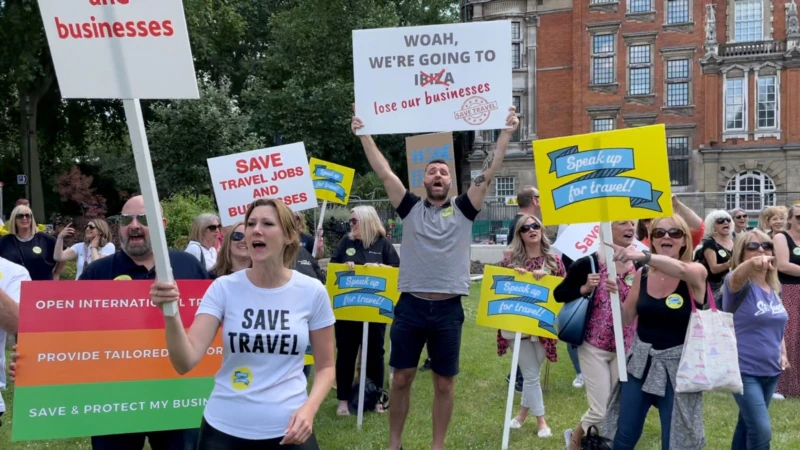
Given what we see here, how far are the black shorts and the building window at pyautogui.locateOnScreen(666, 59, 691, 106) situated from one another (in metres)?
40.0

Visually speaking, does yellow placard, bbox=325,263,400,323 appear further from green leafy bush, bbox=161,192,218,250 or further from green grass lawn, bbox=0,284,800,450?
green leafy bush, bbox=161,192,218,250

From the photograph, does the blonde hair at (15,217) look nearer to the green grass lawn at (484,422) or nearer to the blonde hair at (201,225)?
the green grass lawn at (484,422)

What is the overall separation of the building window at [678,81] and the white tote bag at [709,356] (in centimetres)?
4051

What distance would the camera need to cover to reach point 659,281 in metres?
5.05

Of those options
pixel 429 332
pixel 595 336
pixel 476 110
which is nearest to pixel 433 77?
pixel 476 110

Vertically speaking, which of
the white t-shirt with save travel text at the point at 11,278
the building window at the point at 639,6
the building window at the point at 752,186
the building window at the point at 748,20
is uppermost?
the building window at the point at 639,6

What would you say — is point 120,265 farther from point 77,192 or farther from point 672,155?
point 672,155

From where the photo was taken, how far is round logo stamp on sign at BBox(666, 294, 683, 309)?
487 cm

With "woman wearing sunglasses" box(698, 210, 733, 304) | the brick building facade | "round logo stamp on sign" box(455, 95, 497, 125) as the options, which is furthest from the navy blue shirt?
the brick building facade

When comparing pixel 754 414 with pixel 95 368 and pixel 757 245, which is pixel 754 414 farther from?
pixel 95 368

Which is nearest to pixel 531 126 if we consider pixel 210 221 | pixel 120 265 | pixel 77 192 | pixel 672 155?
pixel 672 155

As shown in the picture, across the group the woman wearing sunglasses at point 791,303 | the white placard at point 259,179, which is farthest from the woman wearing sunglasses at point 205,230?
the woman wearing sunglasses at point 791,303

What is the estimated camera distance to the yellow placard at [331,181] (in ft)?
37.0

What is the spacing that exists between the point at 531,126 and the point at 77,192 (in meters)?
24.3
